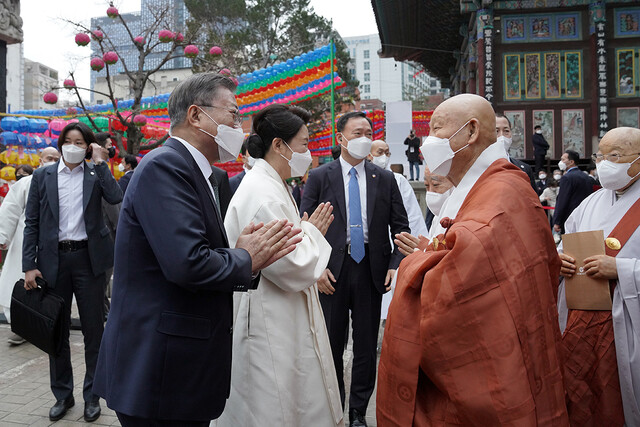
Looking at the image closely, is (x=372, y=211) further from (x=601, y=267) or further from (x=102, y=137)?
(x=102, y=137)

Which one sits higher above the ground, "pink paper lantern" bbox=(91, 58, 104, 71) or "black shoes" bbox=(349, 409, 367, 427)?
"pink paper lantern" bbox=(91, 58, 104, 71)

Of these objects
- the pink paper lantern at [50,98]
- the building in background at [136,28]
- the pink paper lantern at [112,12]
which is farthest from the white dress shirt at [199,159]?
the pink paper lantern at [50,98]

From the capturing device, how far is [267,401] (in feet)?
7.32

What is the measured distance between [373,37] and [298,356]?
97.1 metres

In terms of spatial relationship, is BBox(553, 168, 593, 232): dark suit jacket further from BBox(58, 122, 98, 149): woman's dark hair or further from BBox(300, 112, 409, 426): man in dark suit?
BBox(58, 122, 98, 149): woman's dark hair

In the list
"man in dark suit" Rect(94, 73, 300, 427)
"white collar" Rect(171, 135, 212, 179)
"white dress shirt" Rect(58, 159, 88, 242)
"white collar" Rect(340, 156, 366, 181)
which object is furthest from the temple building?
"man in dark suit" Rect(94, 73, 300, 427)

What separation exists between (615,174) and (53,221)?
11.4 ft

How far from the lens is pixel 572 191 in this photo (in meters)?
6.79

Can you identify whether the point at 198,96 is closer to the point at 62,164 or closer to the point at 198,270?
the point at 198,270

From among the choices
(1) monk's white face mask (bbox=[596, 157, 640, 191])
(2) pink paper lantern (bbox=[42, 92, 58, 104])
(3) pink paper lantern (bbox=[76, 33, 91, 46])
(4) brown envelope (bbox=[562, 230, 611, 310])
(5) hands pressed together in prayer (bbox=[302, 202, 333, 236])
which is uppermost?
(3) pink paper lantern (bbox=[76, 33, 91, 46])

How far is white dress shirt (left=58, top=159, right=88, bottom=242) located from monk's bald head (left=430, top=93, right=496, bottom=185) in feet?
8.75

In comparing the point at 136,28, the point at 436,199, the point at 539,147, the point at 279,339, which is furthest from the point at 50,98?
the point at 539,147

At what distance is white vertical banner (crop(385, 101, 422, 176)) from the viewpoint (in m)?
14.5

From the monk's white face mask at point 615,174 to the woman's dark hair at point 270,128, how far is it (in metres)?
1.67
